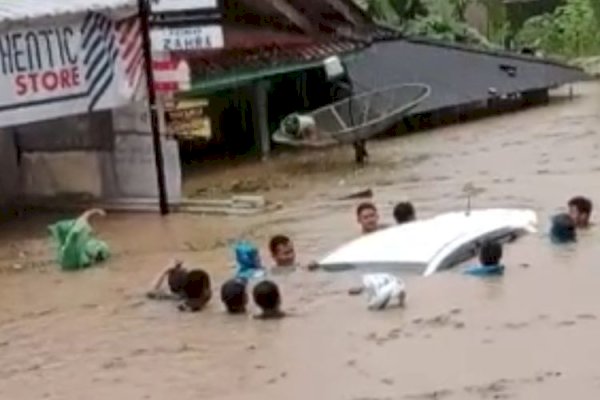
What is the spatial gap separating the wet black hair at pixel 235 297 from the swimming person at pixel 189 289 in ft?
1.25

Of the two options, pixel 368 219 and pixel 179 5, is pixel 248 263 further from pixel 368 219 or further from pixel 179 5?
pixel 179 5

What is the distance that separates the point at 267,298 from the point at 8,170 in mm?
9890

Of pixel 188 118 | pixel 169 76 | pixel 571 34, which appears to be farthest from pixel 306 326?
pixel 571 34

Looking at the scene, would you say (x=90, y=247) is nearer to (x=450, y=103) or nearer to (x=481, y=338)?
(x=481, y=338)

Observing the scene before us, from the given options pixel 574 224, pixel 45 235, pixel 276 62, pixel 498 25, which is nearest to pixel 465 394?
pixel 574 224

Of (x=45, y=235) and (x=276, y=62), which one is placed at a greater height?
(x=276, y=62)

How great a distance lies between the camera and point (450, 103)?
95.9 feet

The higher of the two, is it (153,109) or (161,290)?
(153,109)

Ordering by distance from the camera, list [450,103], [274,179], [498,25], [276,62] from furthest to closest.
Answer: [498,25]
[450,103]
[276,62]
[274,179]

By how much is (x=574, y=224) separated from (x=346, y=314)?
3.18m

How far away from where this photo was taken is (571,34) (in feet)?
125

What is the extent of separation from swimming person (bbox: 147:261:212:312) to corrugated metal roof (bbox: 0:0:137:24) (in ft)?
19.1

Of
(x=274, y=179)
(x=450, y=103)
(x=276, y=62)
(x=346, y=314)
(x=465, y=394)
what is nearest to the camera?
(x=465, y=394)

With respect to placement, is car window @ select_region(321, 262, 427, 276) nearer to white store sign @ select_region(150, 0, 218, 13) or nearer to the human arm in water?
the human arm in water
